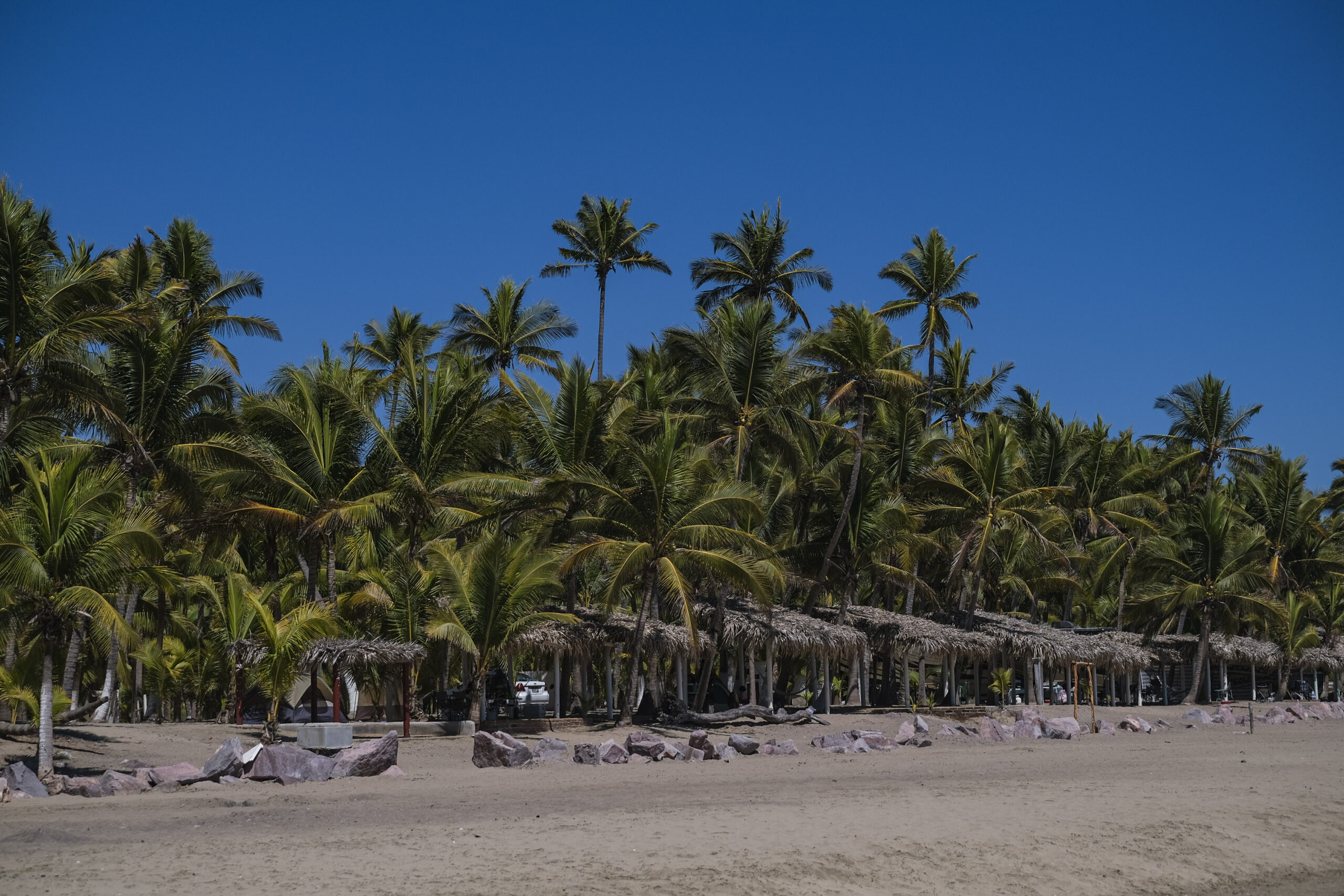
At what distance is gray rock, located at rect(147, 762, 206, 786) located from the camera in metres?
12.4

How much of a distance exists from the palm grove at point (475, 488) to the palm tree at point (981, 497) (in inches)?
3.7

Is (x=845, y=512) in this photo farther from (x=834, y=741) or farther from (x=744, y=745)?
(x=744, y=745)

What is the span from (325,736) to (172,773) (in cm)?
270

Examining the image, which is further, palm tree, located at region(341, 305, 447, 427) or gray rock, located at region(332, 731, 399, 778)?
palm tree, located at region(341, 305, 447, 427)

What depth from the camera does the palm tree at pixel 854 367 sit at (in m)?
27.8

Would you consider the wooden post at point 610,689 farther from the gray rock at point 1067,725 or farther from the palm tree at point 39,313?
the palm tree at point 39,313

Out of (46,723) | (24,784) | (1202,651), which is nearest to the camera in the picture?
(24,784)

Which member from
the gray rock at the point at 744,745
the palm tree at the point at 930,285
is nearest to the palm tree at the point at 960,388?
the palm tree at the point at 930,285

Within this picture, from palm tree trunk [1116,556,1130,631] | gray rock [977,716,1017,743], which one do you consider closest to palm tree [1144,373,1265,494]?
palm tree trunk [1116,556,1130,631]

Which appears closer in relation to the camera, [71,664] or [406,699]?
[71,664]

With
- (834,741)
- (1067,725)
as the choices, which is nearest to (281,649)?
(834,741)

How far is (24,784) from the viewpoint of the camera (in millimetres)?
11367

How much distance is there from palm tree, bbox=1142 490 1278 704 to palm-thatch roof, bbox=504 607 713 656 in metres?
19.3

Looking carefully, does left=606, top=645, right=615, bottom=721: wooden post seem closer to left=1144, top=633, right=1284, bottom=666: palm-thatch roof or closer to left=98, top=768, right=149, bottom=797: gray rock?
left=98, top=768, right=149, bottom=797: gray rock
